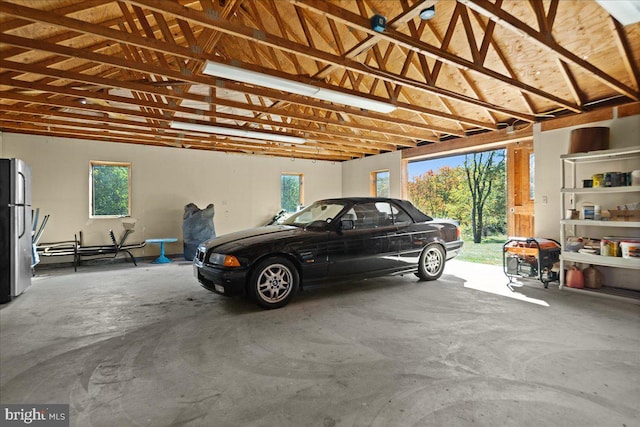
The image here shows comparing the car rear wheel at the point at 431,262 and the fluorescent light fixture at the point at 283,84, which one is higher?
the fluorescent light fixture at the point at 283,84

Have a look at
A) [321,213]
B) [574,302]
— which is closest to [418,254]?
[321,213]

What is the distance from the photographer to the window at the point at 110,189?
21.4ft

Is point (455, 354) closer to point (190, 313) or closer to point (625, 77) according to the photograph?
point (190, 313)

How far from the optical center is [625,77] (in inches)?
148

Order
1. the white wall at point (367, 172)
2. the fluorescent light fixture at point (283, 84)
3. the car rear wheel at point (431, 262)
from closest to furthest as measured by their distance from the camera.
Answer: the fluorescent light fixture at point (283, 84) → the car rear wheel at point (431, 262) → the white wall at point (367, 172)

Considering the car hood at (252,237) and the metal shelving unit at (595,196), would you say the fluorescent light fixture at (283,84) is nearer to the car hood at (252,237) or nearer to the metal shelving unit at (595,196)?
the car hood at (252,237)

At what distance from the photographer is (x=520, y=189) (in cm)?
556

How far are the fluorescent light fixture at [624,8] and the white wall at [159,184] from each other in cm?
714

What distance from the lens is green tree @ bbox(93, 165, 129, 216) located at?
6539 millimetres

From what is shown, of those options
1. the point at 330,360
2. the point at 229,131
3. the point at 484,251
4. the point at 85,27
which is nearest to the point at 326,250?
the point at 330,360

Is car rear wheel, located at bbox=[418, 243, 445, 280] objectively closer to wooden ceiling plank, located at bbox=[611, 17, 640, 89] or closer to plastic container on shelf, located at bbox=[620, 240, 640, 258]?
plastic container on shelf, located at bbox=[620, 240, 640, 258]

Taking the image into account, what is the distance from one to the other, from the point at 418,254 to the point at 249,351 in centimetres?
290

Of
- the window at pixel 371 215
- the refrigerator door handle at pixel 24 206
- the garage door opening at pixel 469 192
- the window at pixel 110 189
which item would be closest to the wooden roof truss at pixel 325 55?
the window at pixel 110 189

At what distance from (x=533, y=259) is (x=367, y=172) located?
5.03m
